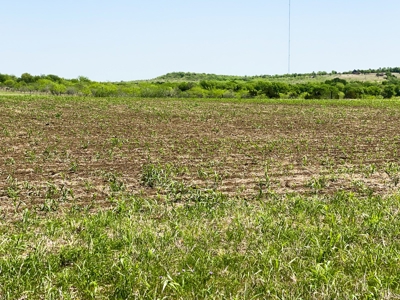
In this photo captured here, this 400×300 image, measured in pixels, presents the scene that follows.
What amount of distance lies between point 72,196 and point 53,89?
84.1m

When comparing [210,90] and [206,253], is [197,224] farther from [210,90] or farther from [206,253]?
[210,90]

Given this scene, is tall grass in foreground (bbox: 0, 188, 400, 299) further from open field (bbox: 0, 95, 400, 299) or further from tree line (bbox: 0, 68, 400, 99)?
tree line (bbox: 0, 68, 400, 99)

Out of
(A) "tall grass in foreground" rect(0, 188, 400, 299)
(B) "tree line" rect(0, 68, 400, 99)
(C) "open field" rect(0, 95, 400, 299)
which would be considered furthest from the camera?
(B) "tree line" rect(0, 68, 400, 99)

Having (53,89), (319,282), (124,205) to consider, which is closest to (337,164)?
(124,205)

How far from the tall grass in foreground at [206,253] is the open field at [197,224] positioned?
0.06 feet

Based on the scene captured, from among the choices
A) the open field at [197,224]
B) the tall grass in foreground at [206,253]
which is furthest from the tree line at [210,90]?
the tall grass in foreground at [206,253]

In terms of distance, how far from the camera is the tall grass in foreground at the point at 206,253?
470 cm

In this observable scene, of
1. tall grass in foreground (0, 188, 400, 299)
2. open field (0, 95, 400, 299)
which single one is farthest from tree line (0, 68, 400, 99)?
tall grass in foreground (0, 188, 400, 299)

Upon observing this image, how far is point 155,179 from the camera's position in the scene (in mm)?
10336

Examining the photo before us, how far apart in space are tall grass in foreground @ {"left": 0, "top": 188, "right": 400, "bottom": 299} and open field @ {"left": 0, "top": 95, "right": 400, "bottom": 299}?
2 cm

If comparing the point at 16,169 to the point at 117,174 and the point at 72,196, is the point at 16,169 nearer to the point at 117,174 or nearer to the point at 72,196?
the point at 117,174

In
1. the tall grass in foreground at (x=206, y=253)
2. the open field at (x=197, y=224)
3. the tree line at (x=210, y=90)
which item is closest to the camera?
the tall grass in foreground at (x=206, y=253)

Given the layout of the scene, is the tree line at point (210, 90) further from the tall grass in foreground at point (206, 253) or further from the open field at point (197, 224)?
the tall grass in foreground at point (206, 253)

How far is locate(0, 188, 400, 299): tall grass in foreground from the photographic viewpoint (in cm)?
470
